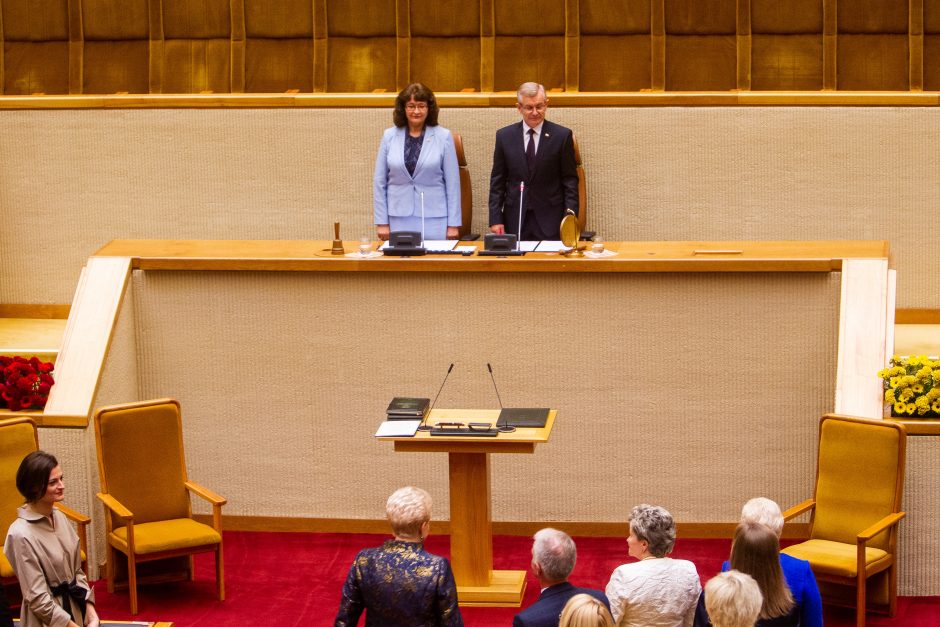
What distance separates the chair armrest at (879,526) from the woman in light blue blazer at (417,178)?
288 cm

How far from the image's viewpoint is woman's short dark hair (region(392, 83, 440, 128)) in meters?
7.09

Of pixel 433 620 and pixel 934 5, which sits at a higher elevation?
pixel 934 5

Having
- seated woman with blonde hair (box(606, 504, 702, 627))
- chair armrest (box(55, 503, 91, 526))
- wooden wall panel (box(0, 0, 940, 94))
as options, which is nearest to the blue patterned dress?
seated woman with blonde hair (box(606, 504, 702, 627))

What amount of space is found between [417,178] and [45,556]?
351 cm

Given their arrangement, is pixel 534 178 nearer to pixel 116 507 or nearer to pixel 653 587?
pixel 116 507

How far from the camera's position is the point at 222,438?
6.48m

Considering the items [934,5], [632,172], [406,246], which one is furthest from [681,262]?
[934,5]

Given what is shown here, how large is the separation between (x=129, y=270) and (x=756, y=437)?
3.03 meters

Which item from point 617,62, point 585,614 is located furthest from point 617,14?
point 585,614

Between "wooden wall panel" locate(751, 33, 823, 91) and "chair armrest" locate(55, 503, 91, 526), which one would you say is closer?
"chair armrest" locate(55, 503, 91, 526)

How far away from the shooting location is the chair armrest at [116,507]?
17.9 ft

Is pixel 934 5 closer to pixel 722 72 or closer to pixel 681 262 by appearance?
pixel 722 72

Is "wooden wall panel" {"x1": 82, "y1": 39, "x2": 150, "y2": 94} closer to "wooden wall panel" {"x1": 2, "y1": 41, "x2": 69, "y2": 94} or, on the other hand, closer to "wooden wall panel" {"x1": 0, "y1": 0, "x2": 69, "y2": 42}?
"wooden wall panel" {"x1": 2, "y1": 41, "x2": 69, "y2": 94}

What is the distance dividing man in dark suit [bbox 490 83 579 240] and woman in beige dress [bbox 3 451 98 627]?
11.4ft
